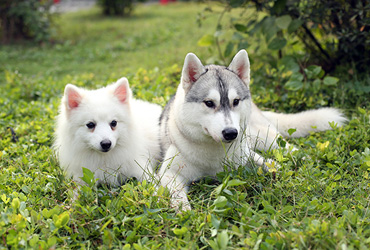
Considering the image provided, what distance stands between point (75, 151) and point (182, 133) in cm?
102

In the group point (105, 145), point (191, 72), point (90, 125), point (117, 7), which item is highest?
point (191, 72)

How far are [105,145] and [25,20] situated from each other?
7.98 m

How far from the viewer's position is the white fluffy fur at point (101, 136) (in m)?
3.25

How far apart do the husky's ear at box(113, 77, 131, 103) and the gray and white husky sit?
1.60ft

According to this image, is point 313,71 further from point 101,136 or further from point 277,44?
point 101,136

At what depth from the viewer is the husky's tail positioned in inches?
172

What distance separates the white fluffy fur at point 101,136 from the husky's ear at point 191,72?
23.0 inches

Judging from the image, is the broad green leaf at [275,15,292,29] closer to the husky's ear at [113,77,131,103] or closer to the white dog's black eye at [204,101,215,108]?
the white dog's black eye at [204,101,215,108]

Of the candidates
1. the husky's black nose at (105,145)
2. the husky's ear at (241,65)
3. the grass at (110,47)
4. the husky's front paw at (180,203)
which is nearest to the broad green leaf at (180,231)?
the husky's front paw at (180,203)

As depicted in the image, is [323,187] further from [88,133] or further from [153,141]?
[88,133]

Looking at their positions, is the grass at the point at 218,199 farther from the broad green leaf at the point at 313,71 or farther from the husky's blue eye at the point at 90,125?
the husky's blue eye at the point at 90,125

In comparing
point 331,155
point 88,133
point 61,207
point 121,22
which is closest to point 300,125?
point 331,155

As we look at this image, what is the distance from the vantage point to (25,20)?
31.7 feet

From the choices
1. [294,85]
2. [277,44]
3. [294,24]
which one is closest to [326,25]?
[294,24]
